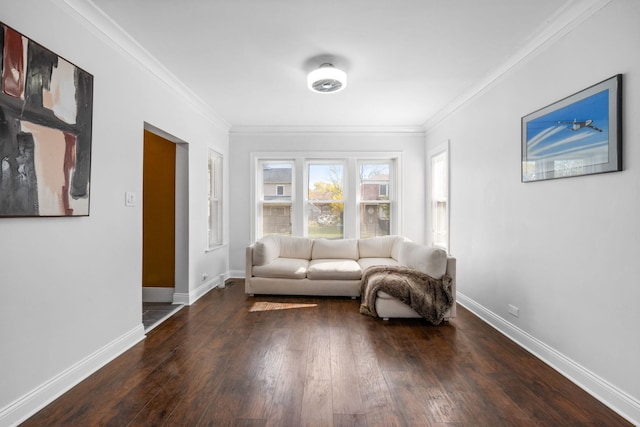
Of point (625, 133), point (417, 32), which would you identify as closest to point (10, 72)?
point (417, 32)

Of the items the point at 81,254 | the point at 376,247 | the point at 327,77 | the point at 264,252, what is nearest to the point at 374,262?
the point at 376,247

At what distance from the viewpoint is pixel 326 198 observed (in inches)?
226

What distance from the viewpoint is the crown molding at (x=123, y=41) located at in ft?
7.44

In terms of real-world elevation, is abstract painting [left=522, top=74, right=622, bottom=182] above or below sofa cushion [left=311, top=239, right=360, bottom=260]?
above

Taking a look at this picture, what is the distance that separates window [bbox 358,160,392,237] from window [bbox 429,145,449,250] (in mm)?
757

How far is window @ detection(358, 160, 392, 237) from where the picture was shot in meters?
5.73

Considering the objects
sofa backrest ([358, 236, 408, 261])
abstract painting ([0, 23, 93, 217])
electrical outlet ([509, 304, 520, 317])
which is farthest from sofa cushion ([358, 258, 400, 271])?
abstract painting ([0, 23, 93, 217])

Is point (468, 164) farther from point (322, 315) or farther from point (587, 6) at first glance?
point (322, 315)

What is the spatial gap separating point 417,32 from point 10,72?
8.79 feet

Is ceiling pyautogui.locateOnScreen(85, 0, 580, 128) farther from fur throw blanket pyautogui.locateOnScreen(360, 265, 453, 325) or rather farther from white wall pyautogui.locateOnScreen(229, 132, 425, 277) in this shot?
fur throw blanket pyautogui.locateOnScreen(360, 265, 453, 325)

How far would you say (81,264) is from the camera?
232 centimetres

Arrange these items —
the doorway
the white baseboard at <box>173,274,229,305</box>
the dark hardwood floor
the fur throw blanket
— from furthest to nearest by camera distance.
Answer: the doorway
the white baseboard at <box>173,274,229,305</box>
the fur throw blanket
the dark hardwood floor

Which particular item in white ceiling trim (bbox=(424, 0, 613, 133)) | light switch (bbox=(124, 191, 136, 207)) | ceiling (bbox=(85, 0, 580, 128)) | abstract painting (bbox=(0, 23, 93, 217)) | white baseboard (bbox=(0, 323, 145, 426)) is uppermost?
ceiling (bbox=(85, 0, 580, 128))

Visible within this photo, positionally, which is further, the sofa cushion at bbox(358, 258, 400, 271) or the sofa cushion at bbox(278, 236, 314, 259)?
the sofa cushion at bbox(278, 236, 314, 259)
